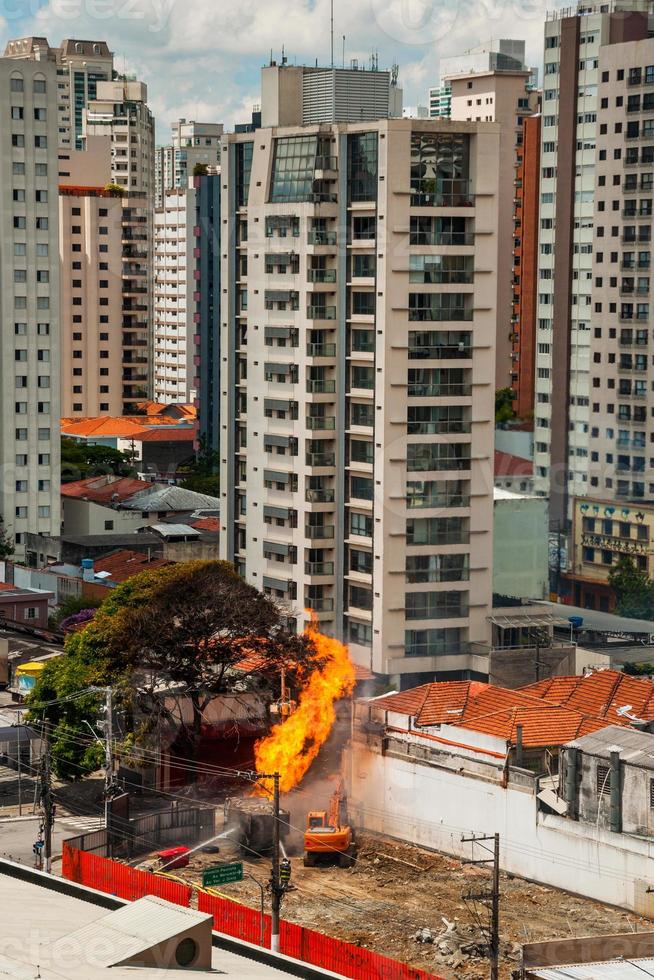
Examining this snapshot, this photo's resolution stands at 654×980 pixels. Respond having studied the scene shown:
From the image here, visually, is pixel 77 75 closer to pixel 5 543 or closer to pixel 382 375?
pixel 5 543

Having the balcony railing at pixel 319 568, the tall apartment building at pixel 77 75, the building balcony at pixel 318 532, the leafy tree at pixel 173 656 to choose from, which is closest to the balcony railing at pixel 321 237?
the building balcony at pixel 318 532

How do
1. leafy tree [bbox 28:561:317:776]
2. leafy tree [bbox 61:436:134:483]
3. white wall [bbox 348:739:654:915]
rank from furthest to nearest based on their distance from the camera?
leafy tree [bbox 61:436:134:483] → leafy tree [bbox 28:561:317:776] → white wall [bbox 348:739:654:915]

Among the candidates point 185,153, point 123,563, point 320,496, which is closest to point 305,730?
point 320,496

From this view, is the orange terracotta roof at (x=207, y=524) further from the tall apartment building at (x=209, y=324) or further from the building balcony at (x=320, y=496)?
the tall apartment building at (x=209, y=324)

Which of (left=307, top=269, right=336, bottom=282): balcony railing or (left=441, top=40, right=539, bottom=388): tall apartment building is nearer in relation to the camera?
(left=307, top=269, right=336, bottom=282): balcony railing

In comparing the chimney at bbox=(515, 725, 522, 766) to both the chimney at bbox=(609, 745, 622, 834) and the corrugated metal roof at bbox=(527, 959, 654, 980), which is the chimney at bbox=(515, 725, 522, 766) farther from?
the corrugated metal roof at bbox=(527, 959, 654, 980)

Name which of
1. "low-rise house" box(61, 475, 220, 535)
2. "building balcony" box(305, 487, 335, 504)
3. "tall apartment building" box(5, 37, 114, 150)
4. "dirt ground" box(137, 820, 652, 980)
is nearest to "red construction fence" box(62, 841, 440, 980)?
"dirt ground" box(137, 820, 652, 980)
